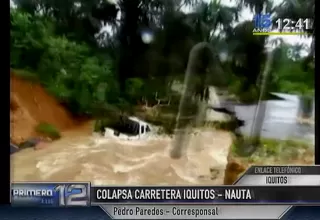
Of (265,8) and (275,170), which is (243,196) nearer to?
(275,170)

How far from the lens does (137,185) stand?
244 centimetres

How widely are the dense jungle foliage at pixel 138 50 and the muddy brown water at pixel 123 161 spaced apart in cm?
18

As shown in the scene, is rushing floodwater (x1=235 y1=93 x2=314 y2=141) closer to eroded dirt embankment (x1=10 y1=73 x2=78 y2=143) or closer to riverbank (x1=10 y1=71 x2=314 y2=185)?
riverbank (x1=10 y1=71 x2=314 y2=185)

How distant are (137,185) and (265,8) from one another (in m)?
0.98

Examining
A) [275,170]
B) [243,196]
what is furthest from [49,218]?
[275,170]

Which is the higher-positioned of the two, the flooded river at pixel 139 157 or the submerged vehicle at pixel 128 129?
the submerged vehicle at pixel 128 129

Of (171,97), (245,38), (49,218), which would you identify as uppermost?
(245,38)
